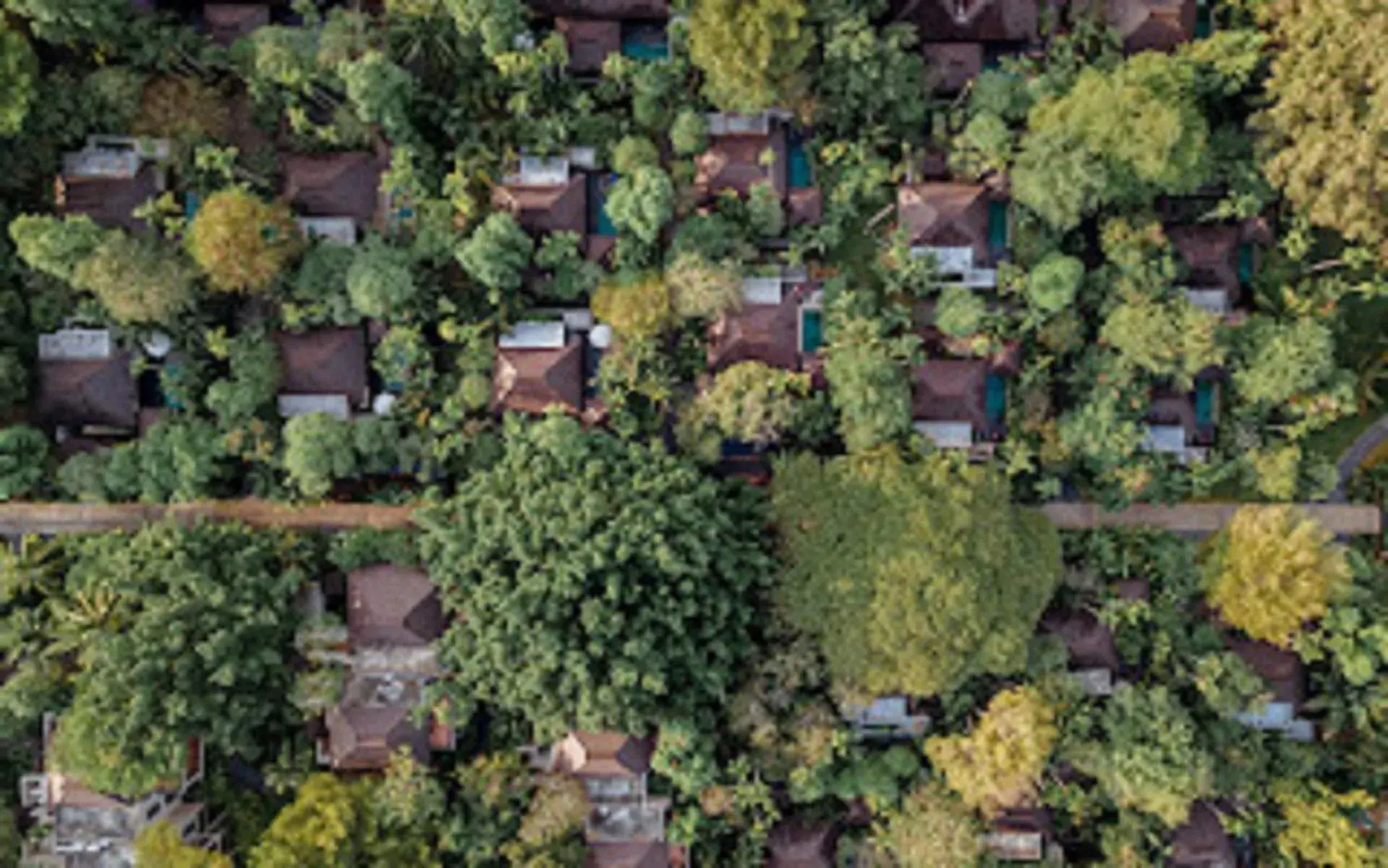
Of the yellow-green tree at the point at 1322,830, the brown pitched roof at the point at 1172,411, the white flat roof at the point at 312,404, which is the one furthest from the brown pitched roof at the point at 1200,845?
the white flat roof at the point at 312,404

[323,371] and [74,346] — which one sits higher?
[74,346]

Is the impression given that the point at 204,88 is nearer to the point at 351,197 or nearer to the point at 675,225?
the point at 351,197

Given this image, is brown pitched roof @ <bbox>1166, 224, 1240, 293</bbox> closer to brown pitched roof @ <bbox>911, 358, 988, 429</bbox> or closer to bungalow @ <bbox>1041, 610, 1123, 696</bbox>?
brown pitched roof @ <bbox>911, 358, 988, 429</bbox>

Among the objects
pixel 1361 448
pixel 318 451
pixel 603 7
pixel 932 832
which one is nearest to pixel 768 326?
pixel 603 7

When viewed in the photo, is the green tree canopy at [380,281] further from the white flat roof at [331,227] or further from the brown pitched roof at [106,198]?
the brown pitched roof at [106,198]

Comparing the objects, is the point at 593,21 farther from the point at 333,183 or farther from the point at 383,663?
the point at 383,663

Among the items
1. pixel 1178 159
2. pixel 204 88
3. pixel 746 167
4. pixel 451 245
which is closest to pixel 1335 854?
pixel 1178 159

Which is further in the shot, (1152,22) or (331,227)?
(331,227)
